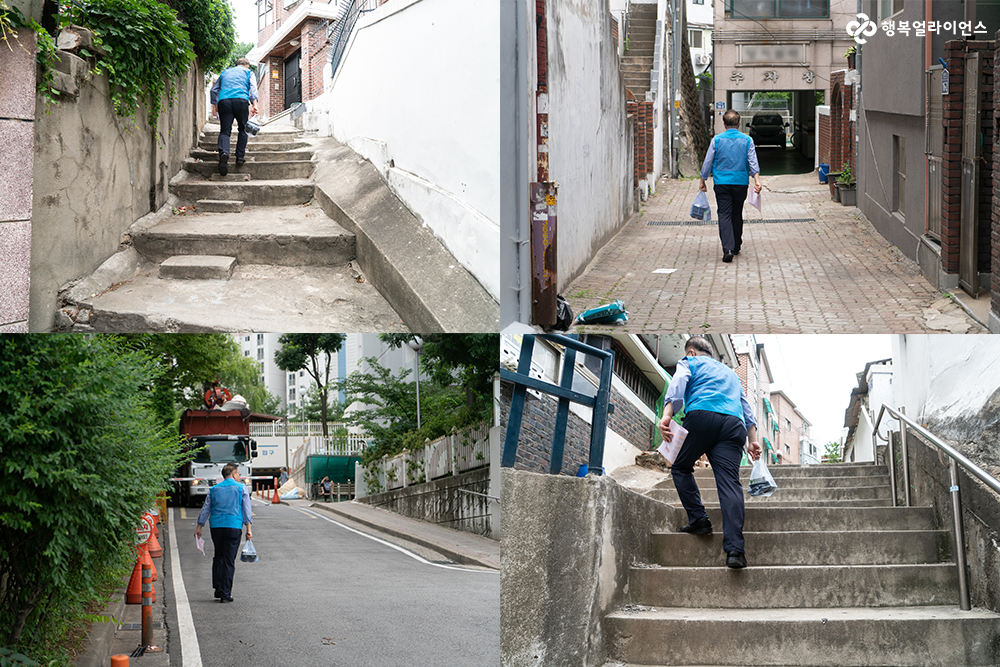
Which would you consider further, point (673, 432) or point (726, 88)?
point (726, 88)

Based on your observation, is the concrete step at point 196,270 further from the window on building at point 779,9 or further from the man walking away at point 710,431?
the window on building at point 779,9

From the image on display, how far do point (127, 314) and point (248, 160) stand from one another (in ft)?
19.0

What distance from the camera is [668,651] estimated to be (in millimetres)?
4648

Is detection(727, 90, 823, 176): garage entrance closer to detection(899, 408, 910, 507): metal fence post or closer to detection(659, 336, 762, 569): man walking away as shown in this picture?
detection(899, 408, 910, 507): metal fence post

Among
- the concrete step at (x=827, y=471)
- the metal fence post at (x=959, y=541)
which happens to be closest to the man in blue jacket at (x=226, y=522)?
the concrete step at (x=827, y=471)

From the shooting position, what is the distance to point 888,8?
12.7 metres

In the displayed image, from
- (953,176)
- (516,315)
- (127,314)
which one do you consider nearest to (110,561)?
(127,314)

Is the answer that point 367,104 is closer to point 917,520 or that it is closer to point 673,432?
point 673,432

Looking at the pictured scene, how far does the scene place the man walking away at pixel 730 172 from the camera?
1058cm

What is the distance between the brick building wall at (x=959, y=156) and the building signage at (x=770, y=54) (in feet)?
78.2

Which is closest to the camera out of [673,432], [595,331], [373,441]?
[673,432]

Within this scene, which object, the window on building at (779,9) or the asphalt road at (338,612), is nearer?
the asphalt road at (338,612)

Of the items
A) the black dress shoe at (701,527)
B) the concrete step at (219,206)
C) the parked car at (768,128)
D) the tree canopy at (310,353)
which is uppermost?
the parked car at (768,128)

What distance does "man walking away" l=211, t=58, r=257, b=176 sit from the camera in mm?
11340
